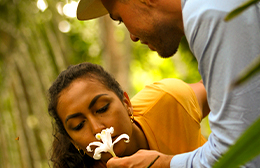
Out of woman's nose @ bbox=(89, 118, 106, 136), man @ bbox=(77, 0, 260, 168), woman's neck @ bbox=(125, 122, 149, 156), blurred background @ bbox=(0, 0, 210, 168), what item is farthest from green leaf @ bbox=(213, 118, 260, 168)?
blurred background @ bbox=(0, 0, 210, 168)

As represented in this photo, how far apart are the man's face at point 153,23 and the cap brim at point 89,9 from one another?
336 mm

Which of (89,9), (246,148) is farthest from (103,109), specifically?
(246,148)

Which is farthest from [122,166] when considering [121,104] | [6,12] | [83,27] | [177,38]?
[83,27]

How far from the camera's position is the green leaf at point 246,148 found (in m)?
0.33

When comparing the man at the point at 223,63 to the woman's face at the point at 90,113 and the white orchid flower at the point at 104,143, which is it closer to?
the white orchid flower at the point at 104,143

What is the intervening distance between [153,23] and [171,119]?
0.98 metres

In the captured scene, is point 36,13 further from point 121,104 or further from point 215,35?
point 215,35

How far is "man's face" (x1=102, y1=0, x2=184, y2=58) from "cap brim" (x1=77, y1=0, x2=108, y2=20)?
0.34 m

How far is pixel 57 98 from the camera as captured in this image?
212 centimetres

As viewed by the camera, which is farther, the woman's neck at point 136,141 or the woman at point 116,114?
the woman's neck at point 136,141

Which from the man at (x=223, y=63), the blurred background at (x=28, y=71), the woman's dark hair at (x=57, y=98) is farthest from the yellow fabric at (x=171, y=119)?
the blurred background at (x=28, y=71)

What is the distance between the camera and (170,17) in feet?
5.35

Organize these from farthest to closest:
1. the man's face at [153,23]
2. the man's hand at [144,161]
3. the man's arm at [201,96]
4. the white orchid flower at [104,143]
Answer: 1. the man's arm at [201,96]
2. the white orchid flower at [104,143]
3. the man's face at [153,23]
4. the man's hand at [144,161]

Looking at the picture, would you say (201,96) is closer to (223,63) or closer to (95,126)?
(95,126)
